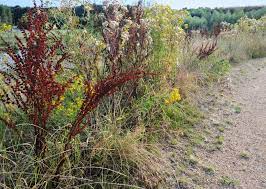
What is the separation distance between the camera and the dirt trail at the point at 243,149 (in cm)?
382

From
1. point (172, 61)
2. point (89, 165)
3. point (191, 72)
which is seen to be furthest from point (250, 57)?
point (89, 165)

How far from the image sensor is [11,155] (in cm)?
328

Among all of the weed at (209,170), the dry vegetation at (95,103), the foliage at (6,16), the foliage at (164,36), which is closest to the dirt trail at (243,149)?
the weed at (209,170)

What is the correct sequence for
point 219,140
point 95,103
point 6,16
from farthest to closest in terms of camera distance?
point 6,16
point 219,140
point 95,103

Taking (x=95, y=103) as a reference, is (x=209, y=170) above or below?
below

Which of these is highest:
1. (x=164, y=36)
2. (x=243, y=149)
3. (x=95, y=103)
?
(x=164, y=36)

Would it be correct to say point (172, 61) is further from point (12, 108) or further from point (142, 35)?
point (12, 108)

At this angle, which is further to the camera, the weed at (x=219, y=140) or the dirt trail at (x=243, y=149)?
the weed at (x=219, y=140)

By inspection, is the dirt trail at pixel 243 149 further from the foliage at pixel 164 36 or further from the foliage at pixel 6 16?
the foliage at pixel 6 16

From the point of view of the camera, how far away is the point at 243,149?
4.61 m

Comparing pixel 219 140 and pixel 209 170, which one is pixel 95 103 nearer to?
pixel 209 170

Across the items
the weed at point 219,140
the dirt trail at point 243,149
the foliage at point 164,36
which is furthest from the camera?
the foliage at point 164,36

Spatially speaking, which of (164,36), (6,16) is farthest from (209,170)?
(6,16)

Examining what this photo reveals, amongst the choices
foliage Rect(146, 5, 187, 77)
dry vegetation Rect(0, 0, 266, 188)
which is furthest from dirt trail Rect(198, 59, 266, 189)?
foliage Rect(146, 5, 187, 77)
